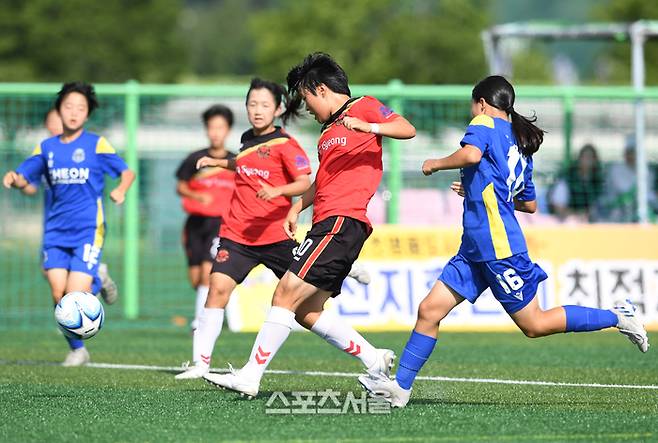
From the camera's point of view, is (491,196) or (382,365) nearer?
(491,196)

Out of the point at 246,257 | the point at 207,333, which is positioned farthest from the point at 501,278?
the point at 207,333

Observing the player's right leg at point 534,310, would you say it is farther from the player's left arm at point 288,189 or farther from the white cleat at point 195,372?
the white cleat at point 195,372

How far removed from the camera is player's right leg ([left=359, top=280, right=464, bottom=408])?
760 cm

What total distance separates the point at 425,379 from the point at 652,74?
38825 mm

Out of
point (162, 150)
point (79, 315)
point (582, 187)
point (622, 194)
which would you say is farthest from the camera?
point (162, 150)

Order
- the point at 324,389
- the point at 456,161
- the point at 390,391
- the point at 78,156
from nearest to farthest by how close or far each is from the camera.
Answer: the point at 456,161
the point at 390,391
the point at 324,389
the point at 78,156

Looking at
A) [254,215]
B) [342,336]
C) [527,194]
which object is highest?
[527,194]

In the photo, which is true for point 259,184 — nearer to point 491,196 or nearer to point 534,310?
point 491,196

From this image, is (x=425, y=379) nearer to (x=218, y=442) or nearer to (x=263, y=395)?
(x=263, y=395)

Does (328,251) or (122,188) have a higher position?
(122,188)

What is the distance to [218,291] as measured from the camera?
9023 mm

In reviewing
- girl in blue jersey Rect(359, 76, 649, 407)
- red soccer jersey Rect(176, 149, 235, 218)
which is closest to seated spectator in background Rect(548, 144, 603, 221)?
red soccer jersey Rect(176, 149, 235, 218)

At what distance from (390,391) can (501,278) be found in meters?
0.97

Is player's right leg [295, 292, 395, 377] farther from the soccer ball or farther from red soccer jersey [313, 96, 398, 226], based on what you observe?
the soccer ball
